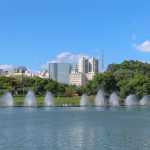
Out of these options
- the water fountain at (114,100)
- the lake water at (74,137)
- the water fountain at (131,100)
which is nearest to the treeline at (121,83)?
the water fountain at (131,100)

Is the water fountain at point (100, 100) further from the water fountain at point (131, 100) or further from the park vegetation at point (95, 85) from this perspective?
the park vegetation at point (95, 85)

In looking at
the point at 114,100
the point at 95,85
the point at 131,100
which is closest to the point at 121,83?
the point at 95,85

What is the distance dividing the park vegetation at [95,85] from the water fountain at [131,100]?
1281mm

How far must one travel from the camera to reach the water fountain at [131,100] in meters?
123

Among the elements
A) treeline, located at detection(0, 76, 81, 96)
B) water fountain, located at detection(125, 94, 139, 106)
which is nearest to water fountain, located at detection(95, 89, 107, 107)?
water fountain, located at detection(125, 94, 139, 106)

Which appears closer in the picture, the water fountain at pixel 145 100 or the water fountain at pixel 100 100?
the water fountain at pixel 100 100

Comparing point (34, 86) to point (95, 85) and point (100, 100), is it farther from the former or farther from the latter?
point (100, 100)

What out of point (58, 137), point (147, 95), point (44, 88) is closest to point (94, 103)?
point (147, 95)

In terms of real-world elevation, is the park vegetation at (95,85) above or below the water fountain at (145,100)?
above

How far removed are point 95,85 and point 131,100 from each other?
1374 cm

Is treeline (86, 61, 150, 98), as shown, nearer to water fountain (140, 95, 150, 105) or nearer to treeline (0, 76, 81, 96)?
water fountain (140, 95, 150, 105)

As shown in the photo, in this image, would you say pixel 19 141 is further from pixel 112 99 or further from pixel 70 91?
pixel 70 91

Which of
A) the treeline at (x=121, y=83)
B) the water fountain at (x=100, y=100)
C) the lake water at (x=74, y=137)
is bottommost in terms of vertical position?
the lake water at (x=74, y=137)

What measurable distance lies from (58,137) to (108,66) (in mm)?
139545
